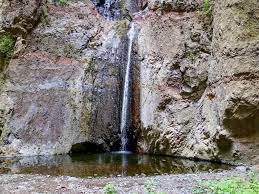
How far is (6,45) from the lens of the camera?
1631 centimetres

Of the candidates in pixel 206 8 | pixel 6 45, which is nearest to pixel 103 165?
pixel 206 8

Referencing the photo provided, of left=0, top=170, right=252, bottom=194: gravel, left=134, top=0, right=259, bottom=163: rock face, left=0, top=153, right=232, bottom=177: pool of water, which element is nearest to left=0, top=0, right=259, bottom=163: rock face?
left=134, top=0, right=259, bottom=163: rock face

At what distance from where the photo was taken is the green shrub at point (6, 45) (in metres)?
16.2

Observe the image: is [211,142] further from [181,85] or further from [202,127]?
[181,85]

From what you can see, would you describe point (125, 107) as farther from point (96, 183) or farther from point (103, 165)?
point (96, 183)

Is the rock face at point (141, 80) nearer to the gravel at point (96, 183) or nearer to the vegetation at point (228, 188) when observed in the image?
the gravel at point (96, 183)

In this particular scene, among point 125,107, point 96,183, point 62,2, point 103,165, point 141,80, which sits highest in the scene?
point 62,2

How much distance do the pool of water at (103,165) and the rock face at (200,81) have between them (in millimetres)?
806

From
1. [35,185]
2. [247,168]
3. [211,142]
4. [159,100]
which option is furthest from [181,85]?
[35,185]

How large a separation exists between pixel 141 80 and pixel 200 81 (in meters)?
2.83

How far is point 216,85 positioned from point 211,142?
1.80 m

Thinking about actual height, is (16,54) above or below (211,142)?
above

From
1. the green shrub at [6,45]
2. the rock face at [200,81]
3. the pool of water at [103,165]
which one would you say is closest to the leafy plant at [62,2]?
the green shrub at [6,45]

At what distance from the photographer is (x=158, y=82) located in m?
15.2
